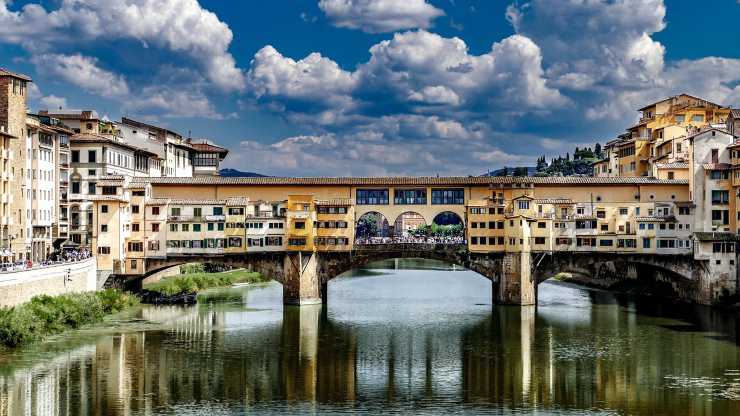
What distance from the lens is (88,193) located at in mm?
70812

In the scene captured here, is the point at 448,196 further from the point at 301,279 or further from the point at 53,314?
the point at 53,314

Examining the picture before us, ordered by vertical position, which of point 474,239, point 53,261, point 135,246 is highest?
point 474,239

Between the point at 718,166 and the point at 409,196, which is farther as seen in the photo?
the point at 409,196

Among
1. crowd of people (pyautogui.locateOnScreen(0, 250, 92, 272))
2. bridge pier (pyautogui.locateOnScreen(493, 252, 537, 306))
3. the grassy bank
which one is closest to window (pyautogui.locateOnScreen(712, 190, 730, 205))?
bridge pier (pyautogui.locateOnScreen(493, 252, 537, 306))

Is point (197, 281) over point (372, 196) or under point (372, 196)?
under

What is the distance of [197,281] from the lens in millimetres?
75000

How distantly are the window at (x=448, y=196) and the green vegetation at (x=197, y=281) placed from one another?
18.4 meters

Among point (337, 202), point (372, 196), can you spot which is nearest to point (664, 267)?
point (372, 196)

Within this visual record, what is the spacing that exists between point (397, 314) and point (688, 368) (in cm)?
2179

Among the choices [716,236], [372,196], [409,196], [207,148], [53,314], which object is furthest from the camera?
[207,148]

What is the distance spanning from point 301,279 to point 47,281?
1728 cm

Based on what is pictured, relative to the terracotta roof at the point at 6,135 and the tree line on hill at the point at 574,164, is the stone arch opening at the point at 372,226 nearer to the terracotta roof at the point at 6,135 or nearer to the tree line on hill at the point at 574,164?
the tree line on hill at the point at 574,164

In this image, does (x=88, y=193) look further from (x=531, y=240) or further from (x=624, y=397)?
(x=624, y=397)

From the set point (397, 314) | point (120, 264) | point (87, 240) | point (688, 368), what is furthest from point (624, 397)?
point (87, 240)
